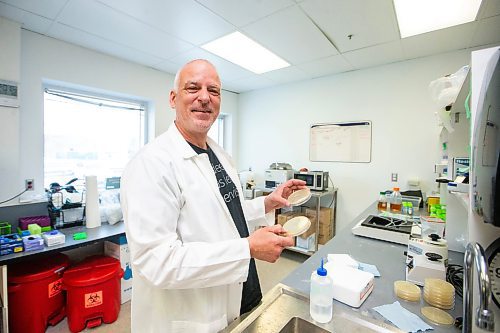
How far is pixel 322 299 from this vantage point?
2.65 ft

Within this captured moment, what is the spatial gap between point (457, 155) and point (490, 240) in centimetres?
101

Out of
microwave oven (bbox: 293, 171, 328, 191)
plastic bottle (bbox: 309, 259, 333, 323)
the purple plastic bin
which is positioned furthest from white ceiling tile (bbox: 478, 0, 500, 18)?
the purple plastic bin

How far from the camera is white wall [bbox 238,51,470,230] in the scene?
8.97 ft

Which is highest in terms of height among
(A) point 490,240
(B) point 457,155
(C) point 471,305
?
(B) point 457,155

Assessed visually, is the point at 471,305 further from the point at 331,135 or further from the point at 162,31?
the point at 331,135

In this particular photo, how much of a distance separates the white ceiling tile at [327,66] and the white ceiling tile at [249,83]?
67 centimetres

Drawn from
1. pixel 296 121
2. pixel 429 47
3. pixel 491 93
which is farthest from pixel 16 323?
pixel 429 47

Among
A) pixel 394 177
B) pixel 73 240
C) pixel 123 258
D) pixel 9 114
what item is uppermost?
pixel 9 114

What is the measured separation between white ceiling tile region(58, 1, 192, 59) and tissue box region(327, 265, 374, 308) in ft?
7.85

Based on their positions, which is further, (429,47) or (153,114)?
(153,114)

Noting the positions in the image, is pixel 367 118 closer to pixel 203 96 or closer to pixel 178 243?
pixel 203 96

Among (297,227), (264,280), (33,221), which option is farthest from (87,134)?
(297,227)

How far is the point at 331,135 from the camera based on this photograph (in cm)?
337

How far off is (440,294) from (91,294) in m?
2.25
